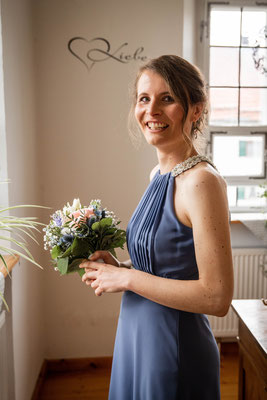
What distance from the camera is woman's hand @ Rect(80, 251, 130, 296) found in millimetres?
1138

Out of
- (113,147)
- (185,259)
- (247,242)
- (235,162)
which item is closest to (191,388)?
(185,259)

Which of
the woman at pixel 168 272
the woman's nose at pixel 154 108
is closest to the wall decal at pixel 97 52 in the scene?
the woman at pixel 168 272

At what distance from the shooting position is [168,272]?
1.13 m

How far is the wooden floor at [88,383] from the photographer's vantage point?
7.82ft

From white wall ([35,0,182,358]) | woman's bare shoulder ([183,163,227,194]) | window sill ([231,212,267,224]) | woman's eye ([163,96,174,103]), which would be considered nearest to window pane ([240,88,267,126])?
window sill ([231,212,267,224])

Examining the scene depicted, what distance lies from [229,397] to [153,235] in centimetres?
175

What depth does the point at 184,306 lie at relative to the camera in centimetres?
105

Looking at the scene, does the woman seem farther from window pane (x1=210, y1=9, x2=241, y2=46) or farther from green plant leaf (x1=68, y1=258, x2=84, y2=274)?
window pane (x1=210, y1=9, x2=241, y2=46)

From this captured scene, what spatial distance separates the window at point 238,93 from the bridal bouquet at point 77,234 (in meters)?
1.90

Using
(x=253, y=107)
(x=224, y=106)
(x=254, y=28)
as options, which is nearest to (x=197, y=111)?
(x=224, y=106)

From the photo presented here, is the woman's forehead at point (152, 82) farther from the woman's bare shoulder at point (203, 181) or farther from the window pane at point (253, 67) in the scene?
the window pane at point (253, 67)

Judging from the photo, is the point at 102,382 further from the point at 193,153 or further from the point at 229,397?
the point at 193,153

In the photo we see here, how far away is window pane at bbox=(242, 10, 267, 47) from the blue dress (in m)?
2.12

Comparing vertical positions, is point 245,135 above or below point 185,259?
above
